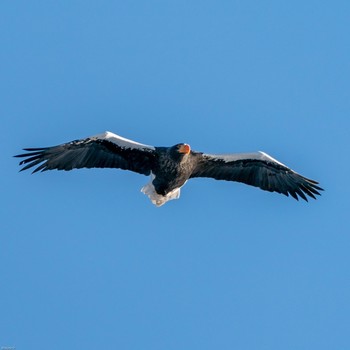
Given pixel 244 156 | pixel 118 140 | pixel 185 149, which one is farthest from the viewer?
pixel 244 156

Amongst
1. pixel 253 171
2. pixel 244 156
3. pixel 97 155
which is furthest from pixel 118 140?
pixel 253 171

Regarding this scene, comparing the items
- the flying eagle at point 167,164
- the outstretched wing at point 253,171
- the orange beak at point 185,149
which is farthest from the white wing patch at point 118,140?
the outstretched wing at point 253,171

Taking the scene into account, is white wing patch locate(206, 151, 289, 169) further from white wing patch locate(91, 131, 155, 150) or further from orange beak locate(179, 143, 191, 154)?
white wing patch locate(91, 131, 155, 150)

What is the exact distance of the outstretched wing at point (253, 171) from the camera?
19.9m

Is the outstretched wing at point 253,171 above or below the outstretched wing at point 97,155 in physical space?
above

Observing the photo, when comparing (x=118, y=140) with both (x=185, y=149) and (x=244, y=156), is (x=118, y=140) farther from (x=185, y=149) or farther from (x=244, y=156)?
(x=244, y=156)

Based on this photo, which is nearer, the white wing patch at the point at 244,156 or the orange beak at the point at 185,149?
the orange beak at the point at 185,149

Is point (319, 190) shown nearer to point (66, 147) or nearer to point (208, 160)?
point (208, 160)

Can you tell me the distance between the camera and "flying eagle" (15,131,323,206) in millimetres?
19141

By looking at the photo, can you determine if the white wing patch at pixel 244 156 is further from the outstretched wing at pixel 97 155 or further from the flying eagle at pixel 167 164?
the outstretched wing at pixel 97 155

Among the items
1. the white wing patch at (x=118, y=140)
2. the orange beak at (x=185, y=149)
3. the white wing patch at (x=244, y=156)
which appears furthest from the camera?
the white wing patch at (x=244, y=156)

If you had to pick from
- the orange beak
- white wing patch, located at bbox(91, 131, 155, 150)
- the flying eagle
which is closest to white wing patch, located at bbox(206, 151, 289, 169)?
the flying eagle

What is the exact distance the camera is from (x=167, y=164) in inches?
757

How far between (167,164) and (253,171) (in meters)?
1.65
